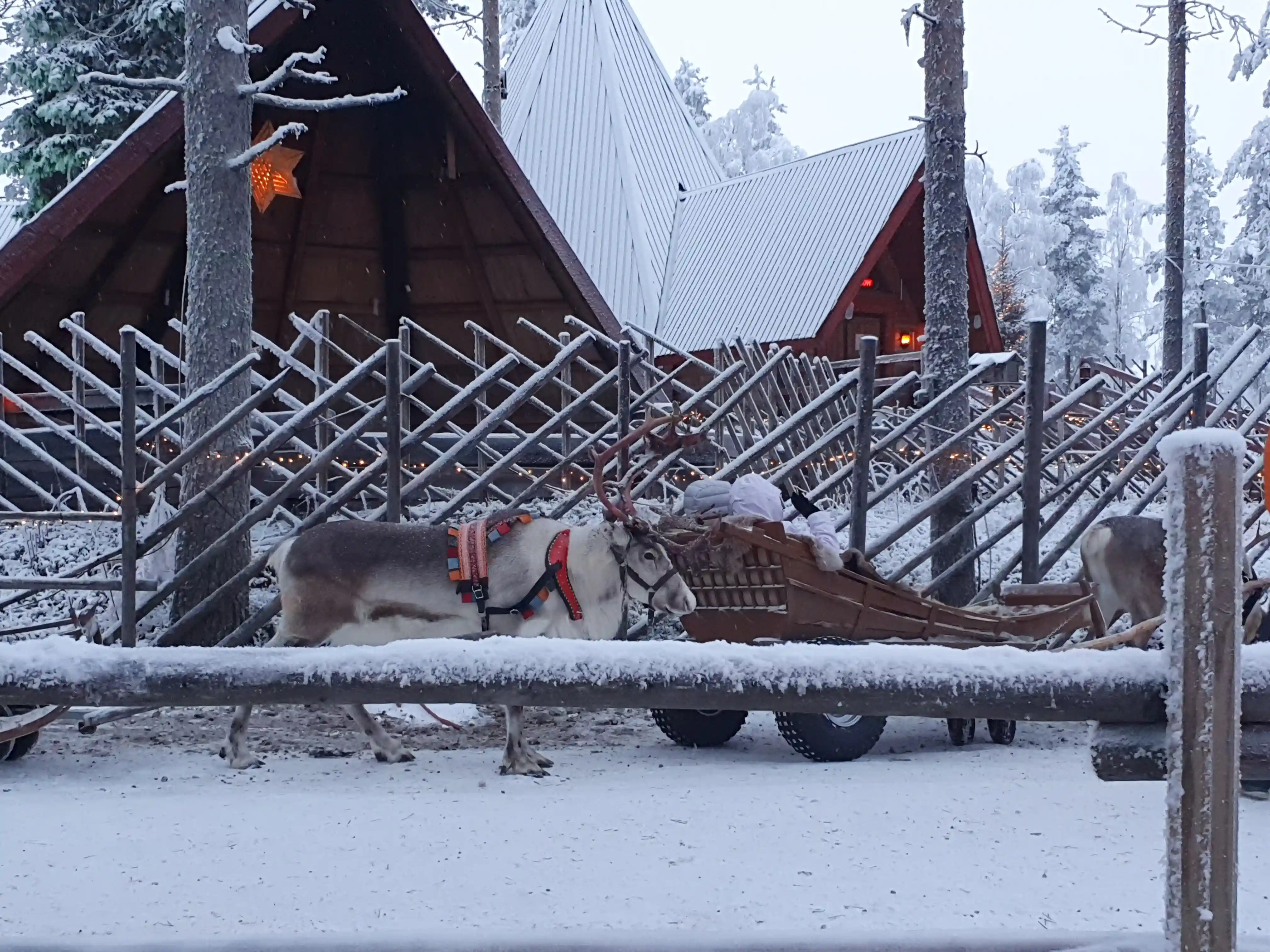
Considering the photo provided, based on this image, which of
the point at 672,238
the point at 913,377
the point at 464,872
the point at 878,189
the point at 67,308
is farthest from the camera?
the point at 672,238

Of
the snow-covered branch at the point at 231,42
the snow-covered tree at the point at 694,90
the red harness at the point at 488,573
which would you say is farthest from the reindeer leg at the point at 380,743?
the snow-covered tree at the point at 694,90

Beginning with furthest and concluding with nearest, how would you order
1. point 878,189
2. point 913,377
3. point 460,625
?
point 878,189
point 913,377
point 460,625

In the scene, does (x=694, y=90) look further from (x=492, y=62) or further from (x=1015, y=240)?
(x=492, y=62)

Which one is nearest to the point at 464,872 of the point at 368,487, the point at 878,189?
the point at 368,487

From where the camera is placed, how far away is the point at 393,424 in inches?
288

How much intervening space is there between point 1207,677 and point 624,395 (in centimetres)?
610

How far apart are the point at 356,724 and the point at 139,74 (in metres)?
10.0

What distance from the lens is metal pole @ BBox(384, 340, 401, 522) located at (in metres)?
7.30

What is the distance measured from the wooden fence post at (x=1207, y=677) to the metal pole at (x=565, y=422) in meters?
6.05

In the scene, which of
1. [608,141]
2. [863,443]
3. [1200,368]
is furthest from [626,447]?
[608,141]

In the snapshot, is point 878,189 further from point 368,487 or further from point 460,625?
point 460,625

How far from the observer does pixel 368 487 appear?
8.63m

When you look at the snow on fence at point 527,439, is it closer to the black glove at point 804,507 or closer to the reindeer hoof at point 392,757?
the black glove at point 804,507

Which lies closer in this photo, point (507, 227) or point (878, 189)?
point (507, 227)
